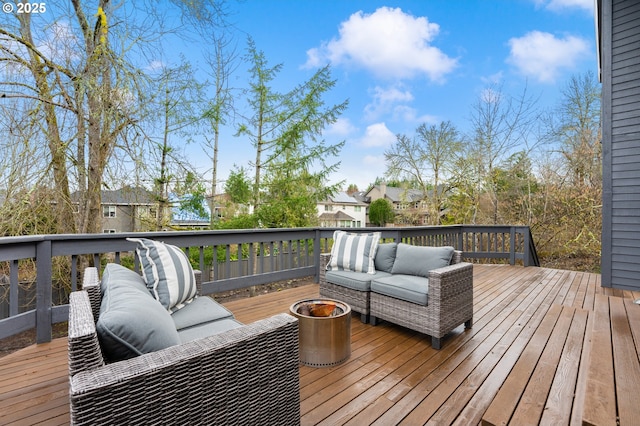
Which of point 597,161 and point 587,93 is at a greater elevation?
point 587,93

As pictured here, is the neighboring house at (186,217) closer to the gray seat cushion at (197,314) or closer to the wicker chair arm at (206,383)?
the gray seat cushion at (197,314)

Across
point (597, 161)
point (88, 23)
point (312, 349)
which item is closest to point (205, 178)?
point (88, 23)

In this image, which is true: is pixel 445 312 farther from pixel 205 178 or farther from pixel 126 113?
pixel 205 178

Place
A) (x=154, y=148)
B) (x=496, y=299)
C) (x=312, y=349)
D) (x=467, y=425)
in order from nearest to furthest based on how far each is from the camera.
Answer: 1. (x=467, y=425)
2. (x=312, y=349)
3. (x=496, y=299)
4. (x=154, y=148)

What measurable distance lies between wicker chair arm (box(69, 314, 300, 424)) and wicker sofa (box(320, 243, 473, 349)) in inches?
62.7

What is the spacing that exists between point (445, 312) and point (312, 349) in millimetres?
1191

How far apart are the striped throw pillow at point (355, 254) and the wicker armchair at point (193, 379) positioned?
1990mm

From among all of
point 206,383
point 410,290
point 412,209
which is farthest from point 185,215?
point 412,209

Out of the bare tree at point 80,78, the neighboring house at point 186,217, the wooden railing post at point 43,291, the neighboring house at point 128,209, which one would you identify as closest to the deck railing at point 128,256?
the wooden railing post at point 43,291

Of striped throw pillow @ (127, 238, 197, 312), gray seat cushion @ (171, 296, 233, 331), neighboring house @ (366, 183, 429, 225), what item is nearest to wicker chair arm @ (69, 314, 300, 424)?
gray seat cushion @ (171, 296, 233, 331)

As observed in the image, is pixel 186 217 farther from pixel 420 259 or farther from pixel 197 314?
pixel 420 259

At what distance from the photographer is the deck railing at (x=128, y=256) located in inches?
99.6

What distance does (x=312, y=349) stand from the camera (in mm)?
2279

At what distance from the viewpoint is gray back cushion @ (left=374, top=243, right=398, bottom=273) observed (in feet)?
11.1
